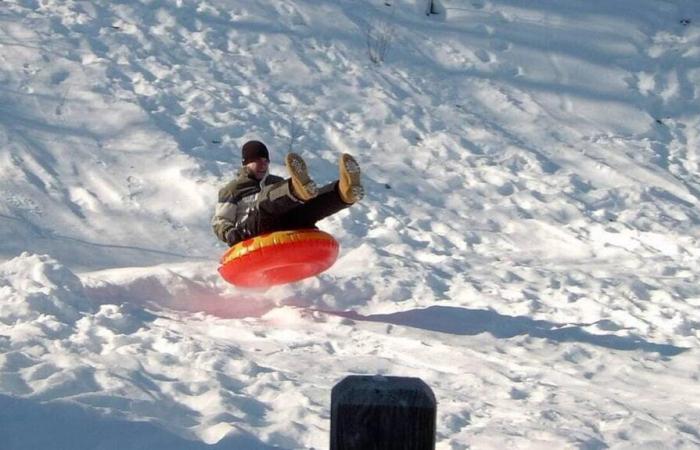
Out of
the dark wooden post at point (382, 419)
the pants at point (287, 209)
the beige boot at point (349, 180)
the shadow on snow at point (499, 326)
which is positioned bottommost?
the shadow on snow at point (499, 326)

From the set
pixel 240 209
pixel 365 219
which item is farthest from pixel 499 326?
pixel 365 219

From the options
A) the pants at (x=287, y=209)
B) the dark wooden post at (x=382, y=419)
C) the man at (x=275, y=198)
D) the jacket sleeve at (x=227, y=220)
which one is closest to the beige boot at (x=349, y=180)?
the man at (x=275, y=198)

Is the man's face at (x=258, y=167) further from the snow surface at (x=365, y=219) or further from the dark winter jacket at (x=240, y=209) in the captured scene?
the snow surface at (x=365, y=219)

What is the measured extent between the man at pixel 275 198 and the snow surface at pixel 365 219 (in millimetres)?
441

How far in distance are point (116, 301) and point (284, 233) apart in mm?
1028

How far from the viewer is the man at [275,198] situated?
6.13m

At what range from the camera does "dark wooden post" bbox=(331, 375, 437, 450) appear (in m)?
2.17

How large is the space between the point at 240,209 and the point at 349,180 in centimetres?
105

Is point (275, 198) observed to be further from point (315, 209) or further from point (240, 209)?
point (240, 209)

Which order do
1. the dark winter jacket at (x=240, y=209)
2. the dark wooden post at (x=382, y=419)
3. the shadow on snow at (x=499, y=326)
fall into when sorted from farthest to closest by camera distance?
the dark winter jacket at (x=240, y=209) < the shadow on snow at (x=499, y=326) < the dark wooden post at (x=382, y=419)

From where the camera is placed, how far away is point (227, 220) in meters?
6.97

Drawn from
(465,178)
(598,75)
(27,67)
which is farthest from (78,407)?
(598,75)

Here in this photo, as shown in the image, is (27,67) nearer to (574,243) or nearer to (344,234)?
(344,234)

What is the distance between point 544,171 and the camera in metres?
9.48
